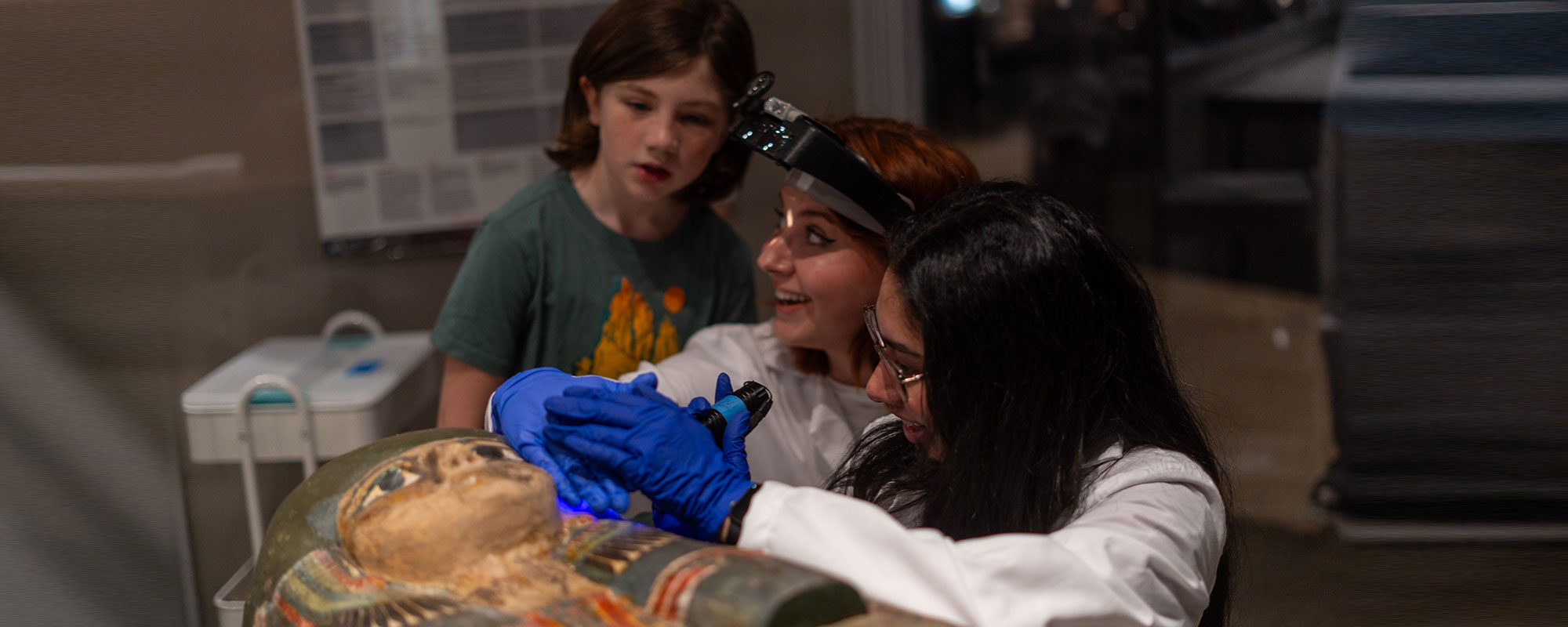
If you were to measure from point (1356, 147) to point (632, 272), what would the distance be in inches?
62.7

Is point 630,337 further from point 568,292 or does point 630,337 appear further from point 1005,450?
point 1005,450

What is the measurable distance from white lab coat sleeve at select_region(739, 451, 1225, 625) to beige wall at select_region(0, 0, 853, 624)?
112cm

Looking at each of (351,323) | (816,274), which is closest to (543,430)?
(816,274)

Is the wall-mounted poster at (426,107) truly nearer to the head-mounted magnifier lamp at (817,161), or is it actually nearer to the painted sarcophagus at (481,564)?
the head-mounted magnifier lamp at (817,161)

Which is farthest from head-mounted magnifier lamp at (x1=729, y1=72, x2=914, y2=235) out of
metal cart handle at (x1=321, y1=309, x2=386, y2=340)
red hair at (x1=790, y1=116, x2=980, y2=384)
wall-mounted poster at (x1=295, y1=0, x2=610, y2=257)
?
metal cart handle at (x1=321, y1=309, x2=386, y2=340)

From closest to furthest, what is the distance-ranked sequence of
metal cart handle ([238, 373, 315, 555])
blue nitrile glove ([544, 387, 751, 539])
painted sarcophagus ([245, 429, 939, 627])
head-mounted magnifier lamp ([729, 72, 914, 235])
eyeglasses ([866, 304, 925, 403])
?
painted sarcophagus ([245, 429, 939, 627]), blue nitrile glove ([544, 387, 751, 539]), eyeglasses ([866, 304, 925, 403]), head-mounted magnifier lamp ([729, 72, 914, 235]), metal cart handle ([238, 373, 315, 555])

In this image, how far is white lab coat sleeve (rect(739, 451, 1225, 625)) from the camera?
0.89m

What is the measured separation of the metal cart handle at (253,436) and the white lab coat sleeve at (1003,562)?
1.24 meters

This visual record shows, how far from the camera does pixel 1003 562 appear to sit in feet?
2.95

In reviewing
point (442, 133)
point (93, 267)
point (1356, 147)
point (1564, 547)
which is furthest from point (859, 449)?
point (1564, 547)

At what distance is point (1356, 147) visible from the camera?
7.42 feet

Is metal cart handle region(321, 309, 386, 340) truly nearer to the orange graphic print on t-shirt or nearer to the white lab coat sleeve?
the orange graphic print on t-shirt

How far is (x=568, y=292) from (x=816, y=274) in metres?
0.45

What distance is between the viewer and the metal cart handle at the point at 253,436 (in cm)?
187
